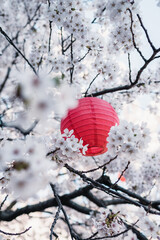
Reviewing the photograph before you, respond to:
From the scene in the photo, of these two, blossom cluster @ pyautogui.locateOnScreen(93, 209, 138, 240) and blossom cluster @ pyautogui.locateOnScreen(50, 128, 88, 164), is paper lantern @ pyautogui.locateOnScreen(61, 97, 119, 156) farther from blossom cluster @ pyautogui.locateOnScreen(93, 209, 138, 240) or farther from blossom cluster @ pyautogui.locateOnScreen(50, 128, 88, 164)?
blossom cluster @ pyautogui.locateOnScreen(93, 209, 138, 240)

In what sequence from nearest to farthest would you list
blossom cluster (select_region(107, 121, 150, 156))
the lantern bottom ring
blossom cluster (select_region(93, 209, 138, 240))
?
1. blossom cluster (select_region(107, 121, 150, 156))
2. the lantern bottom ring
3. blossom cluster (select_region(93, 209, 138, 240))

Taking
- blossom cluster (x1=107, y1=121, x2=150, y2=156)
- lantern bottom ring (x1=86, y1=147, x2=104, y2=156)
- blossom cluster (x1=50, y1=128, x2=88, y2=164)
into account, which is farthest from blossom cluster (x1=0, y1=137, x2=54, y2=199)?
lantern bottom ring (x1=86, y1=147, x2=104, y2=156)

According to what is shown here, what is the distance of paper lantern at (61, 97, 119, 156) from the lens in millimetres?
1522

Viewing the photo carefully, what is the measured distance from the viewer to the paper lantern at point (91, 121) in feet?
4.99

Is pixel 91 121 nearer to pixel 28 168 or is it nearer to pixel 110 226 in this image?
pixel 28 168

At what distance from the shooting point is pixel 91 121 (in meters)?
1.52

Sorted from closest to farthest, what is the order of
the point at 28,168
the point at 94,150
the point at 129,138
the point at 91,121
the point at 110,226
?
1. the point at 28,168
2. the point at 129,138
3. the point at 91,121
4. the point at 94,150
5. the point at 110,226

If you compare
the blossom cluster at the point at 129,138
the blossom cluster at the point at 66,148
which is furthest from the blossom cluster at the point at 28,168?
the blossom cluster at the point at 129,138

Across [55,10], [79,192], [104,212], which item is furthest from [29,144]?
[79,192]

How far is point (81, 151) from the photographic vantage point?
1.53 m

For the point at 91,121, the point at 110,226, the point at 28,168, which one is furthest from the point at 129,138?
the point at 110,226

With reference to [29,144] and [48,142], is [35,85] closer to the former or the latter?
[29,144]

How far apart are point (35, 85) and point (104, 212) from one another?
5.95ft

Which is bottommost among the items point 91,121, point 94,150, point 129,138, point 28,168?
point 28,168
